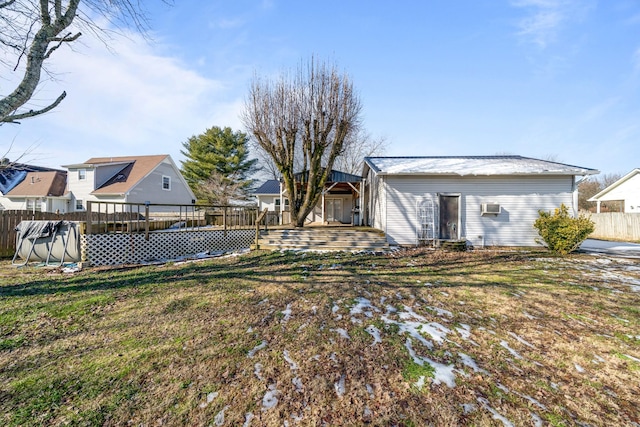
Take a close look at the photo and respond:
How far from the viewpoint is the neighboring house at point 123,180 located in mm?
18375

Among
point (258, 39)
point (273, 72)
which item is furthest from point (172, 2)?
point (273, 72)

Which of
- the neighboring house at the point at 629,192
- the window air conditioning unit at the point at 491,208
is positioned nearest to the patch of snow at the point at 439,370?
the window air conditioning unit at the point at 491,208

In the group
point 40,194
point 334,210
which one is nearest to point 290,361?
point 334,210

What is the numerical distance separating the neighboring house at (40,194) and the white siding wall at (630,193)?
3987 cm

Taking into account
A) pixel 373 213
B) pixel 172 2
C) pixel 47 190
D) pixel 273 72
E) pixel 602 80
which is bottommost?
pixel 373 213

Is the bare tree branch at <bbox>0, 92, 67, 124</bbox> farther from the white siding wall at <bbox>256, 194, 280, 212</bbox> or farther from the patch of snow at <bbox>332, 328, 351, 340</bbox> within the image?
the white siding wall at <bbox>256, 194, 280, 212</bbox>

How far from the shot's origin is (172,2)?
16.3ft

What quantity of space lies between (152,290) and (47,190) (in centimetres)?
2226

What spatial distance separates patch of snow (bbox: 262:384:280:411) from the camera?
227 cm

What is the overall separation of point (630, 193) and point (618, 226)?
20.8 ft

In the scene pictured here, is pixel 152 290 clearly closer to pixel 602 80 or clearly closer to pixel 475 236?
pixel 475 236

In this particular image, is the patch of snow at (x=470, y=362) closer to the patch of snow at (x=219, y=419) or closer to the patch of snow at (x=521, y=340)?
the patch of snow at (x=521, y=340)

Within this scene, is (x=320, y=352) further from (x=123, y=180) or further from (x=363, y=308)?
(x=123, y=180)

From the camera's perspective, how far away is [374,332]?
360 centimetres
